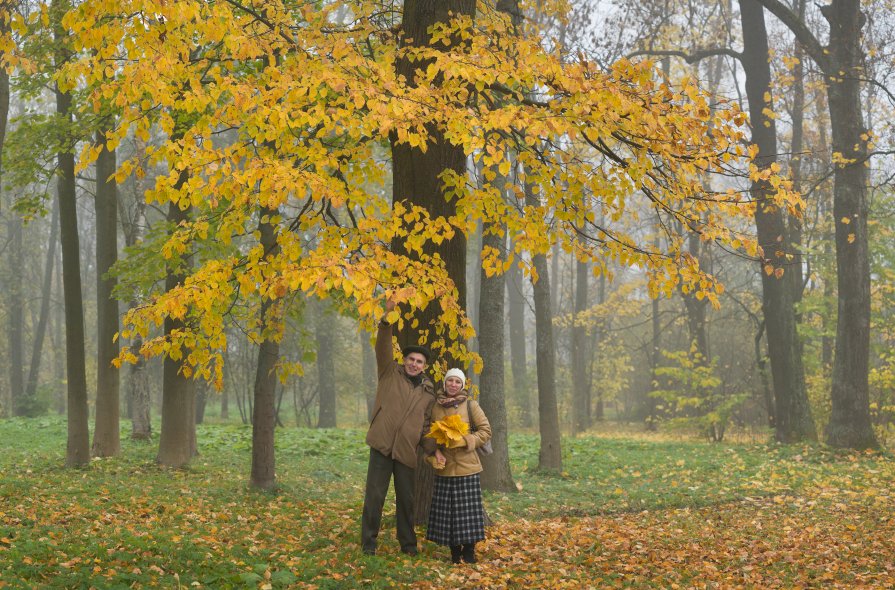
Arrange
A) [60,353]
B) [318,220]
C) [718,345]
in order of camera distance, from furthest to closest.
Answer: [60,353], [718,345], [318,220]

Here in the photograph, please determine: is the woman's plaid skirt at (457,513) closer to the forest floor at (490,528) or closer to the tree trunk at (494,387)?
the forest floor at (490,528)

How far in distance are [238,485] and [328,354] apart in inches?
600

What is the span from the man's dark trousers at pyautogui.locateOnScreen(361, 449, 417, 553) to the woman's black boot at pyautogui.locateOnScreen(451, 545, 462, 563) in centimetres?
33

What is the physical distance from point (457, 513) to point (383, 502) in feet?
2.12

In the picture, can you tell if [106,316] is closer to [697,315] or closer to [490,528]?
[490,528]

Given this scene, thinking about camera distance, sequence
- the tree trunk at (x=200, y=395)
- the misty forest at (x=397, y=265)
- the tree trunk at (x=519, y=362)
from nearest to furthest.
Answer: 1. the misty forest at (x=397, y=265)
2. the tree trunk at (x=200, y=395)
3. the tree trunk at (x=519, y=362)

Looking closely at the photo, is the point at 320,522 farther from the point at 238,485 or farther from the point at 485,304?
the point at 485,304

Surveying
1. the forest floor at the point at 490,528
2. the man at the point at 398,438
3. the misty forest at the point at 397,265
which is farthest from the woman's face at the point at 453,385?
the forest floor at the point at 490,528

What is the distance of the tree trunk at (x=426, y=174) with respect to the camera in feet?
24.3

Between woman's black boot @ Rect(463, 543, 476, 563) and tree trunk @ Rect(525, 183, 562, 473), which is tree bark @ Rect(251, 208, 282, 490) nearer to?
woman's black boot @ Rect(463, 543, 476, 563)

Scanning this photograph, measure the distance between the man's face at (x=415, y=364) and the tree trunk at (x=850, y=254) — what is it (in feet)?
35.5

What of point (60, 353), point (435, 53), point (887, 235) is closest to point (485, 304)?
point (435, 53)

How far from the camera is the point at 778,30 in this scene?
27438 millimetres

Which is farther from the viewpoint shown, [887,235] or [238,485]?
[887,235]
